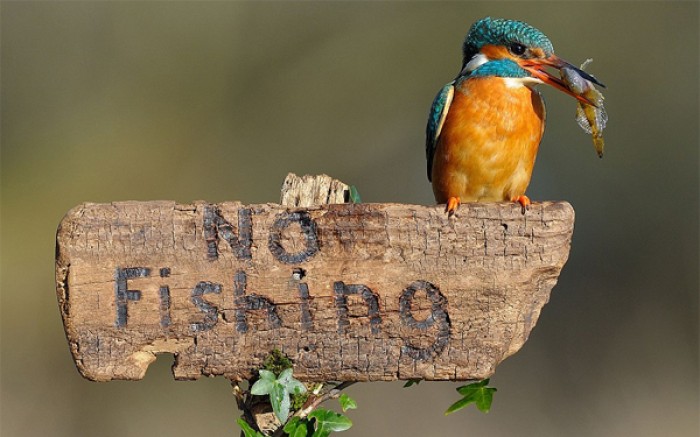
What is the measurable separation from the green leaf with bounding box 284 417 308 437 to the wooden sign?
138 millimetres

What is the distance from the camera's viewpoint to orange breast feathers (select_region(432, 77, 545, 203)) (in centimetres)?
318

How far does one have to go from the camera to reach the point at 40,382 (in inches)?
214

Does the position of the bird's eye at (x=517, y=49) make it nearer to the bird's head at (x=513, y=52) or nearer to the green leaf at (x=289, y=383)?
the bird's head at (x=513, y=52)

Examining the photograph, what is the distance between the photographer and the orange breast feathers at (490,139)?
318 centimetres

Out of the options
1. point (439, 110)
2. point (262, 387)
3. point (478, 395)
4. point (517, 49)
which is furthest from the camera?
point (439, 110)

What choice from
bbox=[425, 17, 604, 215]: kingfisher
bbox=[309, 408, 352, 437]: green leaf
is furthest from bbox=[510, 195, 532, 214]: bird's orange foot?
bbox=[309, 408, 352, 437]: green leaf

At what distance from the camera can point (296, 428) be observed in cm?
245

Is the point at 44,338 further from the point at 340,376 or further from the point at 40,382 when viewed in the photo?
the point at 340,376

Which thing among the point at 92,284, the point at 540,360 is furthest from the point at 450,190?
the point at 540,360

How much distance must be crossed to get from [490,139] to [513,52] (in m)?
0.32

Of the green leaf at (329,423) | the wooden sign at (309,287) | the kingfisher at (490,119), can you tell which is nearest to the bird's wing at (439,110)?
the kingfisher at (490,119)

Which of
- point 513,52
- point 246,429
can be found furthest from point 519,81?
point 246,429

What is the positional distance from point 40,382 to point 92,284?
335 centimetres

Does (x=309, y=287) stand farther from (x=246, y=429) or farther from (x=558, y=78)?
(x=558, y=78)
